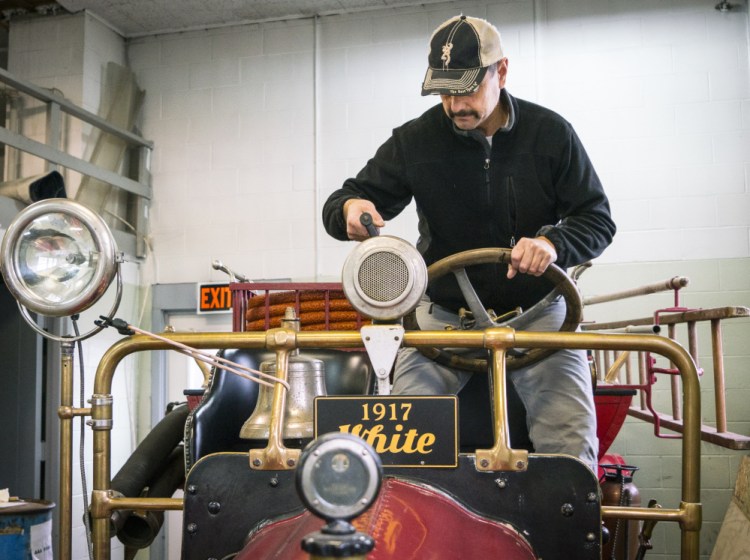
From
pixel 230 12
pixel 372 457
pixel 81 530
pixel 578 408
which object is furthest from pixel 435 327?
pixel 230 12

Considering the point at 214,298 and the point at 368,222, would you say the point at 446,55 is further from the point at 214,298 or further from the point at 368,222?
the point at 214,298

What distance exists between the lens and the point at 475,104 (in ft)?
7.33

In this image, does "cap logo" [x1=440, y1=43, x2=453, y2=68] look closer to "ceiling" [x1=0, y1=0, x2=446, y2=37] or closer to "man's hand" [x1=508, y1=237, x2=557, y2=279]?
"man's hand" [x1=508, y1=237, x2=557, y2=279]

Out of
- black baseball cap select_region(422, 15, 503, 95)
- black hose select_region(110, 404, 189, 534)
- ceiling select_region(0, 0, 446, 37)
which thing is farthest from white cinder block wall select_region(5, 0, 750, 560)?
black baseball cap select_region(422, 15, 503, 95)

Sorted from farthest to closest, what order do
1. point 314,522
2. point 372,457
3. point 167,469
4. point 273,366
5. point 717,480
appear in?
point 717,480 < point 167,469 < point 273,366 < point 314,522 < point 372,457

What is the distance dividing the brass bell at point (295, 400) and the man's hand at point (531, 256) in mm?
559

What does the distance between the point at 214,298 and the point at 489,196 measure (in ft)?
13.9

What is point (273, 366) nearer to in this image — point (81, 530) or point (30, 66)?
point (81, 530)

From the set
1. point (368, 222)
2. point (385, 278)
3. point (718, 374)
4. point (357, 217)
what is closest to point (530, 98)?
point (718, 374)

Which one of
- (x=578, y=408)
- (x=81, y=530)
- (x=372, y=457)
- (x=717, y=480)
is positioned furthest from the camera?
(x=81, y=530)

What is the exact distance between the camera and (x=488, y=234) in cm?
233

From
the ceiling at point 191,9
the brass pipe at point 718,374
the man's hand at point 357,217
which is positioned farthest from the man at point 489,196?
the ceiling at point 191,9

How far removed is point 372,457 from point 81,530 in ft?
17.8

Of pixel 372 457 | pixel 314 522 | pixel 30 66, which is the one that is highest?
pixel 30 66
